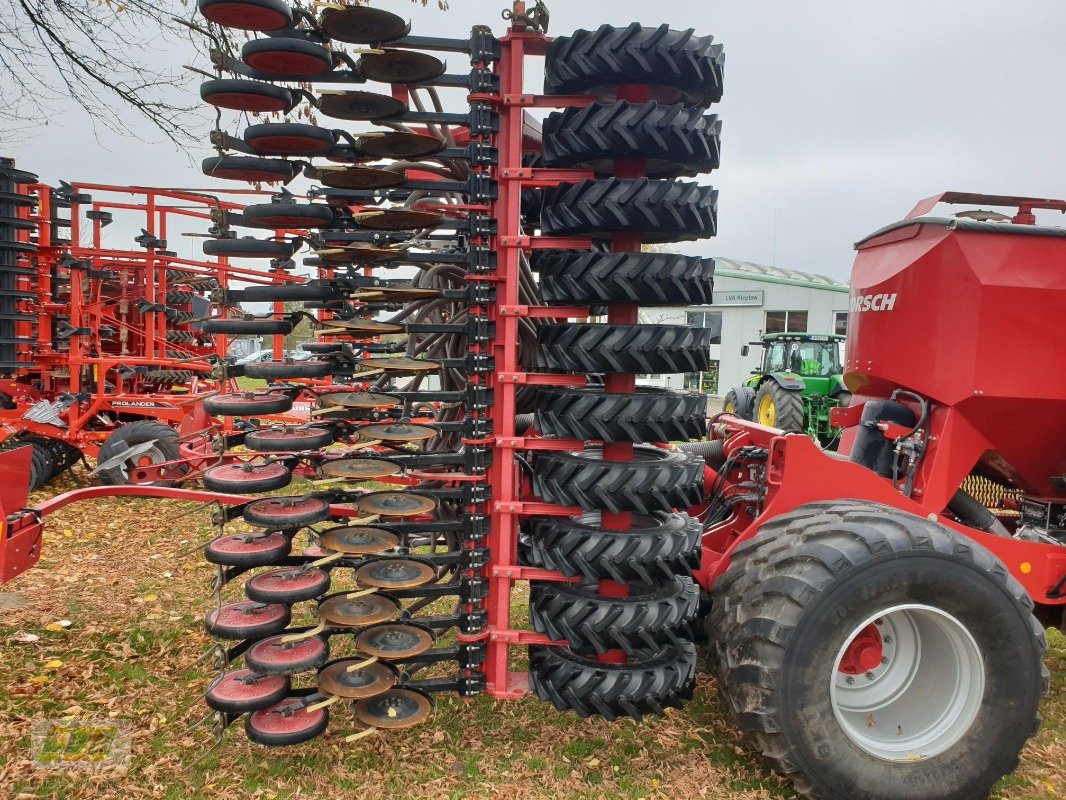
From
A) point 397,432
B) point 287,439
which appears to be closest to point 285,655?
point 287,439

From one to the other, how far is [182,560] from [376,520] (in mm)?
3705

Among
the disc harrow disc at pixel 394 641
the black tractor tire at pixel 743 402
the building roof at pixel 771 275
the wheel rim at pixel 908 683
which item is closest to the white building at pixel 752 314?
the building roof at pixel 771 275

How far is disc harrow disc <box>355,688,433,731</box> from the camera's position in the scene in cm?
309

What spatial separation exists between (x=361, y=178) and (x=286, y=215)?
358 mm

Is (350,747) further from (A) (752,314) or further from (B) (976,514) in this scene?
(A) (752,314)

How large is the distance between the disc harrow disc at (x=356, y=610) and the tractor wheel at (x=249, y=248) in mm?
1502

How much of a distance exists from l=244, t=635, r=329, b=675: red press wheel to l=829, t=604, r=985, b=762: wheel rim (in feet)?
6.62

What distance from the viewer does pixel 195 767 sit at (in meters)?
3.03

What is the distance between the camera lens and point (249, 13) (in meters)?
2.78

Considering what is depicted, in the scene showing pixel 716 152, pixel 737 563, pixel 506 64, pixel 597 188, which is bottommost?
pixel 737 563

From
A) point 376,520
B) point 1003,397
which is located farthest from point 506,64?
point 1003,397

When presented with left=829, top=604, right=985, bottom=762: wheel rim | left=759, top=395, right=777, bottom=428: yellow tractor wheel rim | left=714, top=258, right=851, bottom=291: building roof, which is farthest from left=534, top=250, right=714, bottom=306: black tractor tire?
left=714, top=258, right=851, bottom=291: building roof

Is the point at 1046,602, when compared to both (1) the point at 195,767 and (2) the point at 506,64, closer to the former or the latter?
(2) the point at 506,64

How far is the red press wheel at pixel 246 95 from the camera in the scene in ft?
9.68
